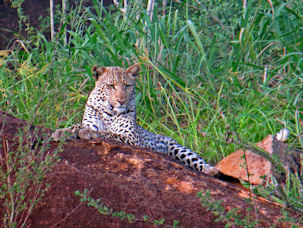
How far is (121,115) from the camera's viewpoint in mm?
6020

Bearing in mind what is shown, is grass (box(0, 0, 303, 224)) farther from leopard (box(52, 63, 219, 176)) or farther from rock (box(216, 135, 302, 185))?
rock (box(216, 135, 302, 185))

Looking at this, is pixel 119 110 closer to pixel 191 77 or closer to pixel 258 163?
pixel 191 77

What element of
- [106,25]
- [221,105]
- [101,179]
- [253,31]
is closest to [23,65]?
[106,25]

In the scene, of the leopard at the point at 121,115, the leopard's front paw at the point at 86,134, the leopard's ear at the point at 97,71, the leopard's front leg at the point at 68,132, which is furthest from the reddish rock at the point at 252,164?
the leopard's ear at the point at 97,71

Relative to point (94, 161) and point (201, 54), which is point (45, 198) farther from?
point (201, 54)

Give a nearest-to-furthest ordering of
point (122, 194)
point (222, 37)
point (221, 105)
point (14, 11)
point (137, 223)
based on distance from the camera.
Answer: point (137, 223)
point (122, 194)
point (221, 105)
point (222, 37)
point (14, 11)

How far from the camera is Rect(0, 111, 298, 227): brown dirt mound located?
133 inches

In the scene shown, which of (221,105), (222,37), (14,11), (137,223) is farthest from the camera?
(14,11)

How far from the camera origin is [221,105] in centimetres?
653

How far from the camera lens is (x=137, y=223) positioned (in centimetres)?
331

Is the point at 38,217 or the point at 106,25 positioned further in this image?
the point at 106,25

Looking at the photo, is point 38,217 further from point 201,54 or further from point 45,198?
point 201,54

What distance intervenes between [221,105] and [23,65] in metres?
2.55

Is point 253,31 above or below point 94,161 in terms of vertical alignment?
above
